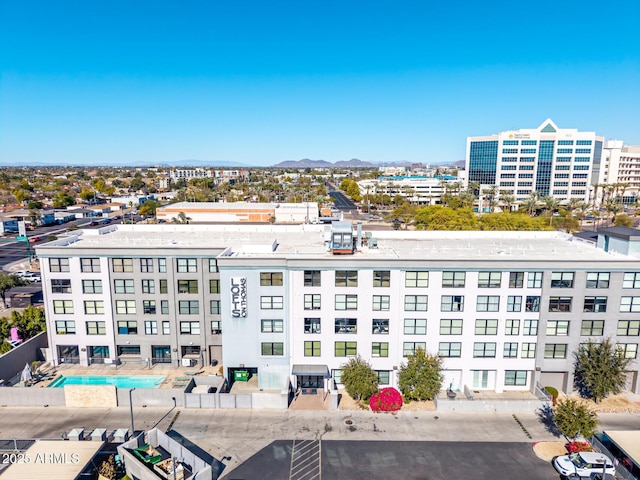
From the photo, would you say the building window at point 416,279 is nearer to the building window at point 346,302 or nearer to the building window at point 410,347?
the building window at point 346,302

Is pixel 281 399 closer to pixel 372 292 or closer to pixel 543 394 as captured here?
pixel 372 292

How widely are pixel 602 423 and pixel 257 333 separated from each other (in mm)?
35292

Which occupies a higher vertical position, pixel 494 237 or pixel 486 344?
pixel 494 237

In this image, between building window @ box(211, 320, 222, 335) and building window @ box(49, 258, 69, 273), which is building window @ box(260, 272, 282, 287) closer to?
building window @ box(211, 320, 222, 335)

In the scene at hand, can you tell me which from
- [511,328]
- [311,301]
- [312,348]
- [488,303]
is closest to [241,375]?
[312,348]

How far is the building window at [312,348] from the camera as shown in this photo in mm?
46062

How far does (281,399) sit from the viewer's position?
142 feet

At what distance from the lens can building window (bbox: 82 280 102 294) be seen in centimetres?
5059

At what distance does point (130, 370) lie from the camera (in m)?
50.8

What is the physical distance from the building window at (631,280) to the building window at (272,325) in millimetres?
36699

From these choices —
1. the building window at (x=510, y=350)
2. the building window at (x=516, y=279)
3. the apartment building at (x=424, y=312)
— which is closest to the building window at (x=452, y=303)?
the apartment building at (x=424, y=312)

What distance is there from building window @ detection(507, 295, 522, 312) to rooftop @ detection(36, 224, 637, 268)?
4.18 m

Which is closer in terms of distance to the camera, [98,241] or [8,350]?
[8,350]

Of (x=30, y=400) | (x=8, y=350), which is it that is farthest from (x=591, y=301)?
(x=8, y=350)
